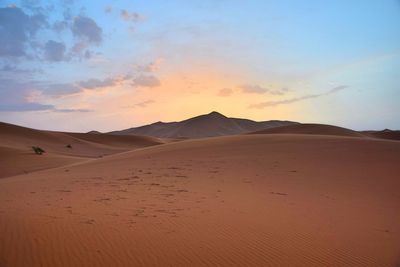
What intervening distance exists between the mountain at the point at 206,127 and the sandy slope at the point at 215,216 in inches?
3384

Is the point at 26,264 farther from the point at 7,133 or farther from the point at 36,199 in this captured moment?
the point at 7,133

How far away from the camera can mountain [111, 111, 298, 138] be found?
333 ft

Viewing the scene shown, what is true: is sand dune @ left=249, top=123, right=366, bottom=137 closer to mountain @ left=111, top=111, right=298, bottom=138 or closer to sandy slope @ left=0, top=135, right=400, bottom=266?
sandy slope @ left=0, top=135, right=400, bottom=266

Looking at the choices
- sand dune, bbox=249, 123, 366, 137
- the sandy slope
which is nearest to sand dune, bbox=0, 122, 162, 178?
the sandy slope

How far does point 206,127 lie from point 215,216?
101 metres

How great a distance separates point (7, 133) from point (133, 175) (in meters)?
29.0

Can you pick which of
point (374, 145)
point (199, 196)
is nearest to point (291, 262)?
point (199, 196)

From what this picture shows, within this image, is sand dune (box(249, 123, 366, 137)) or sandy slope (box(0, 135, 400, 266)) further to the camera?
sand dune (box(249, 123, 366, 137))

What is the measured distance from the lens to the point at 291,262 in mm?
4316

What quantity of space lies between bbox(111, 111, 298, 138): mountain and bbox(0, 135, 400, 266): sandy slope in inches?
3384

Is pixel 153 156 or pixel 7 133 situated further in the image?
pixel 7 133

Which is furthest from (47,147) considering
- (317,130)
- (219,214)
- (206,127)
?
(206,127)

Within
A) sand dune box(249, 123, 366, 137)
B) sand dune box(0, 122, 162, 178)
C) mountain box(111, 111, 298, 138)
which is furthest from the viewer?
mountain box(111, 111, 298, 138)

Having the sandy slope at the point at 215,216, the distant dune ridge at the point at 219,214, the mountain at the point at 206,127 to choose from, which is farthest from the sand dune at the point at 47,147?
the mountain at the point at 206,127
